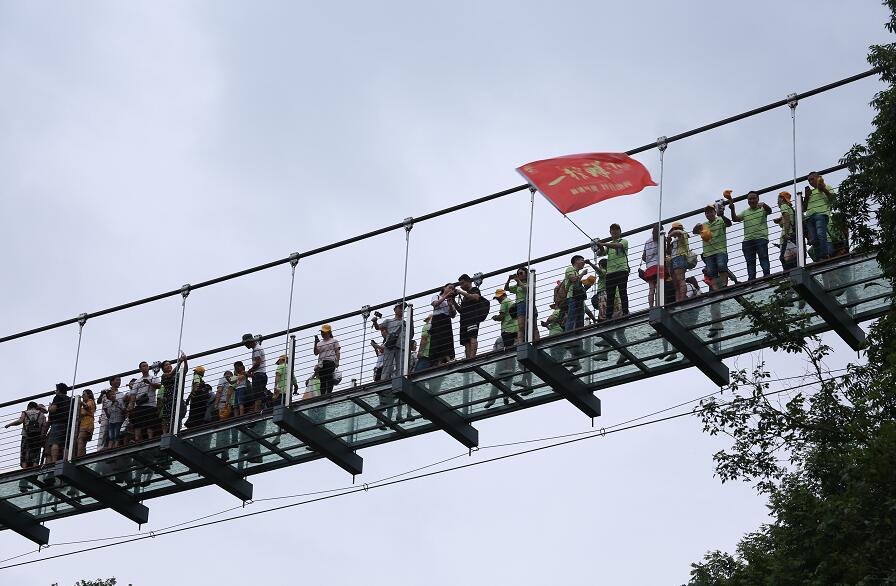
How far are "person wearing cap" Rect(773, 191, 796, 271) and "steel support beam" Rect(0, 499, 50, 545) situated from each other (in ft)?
49.8

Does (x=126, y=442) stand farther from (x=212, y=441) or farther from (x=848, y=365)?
(x=848, y=365)

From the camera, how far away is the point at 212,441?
105 ft

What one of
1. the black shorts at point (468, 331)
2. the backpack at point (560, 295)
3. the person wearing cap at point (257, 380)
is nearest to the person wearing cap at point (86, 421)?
the person wearing cap at point (257, 380)

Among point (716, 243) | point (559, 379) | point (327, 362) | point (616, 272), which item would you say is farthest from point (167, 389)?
point (716, 243)

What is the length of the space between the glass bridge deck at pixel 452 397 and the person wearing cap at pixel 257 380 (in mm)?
338

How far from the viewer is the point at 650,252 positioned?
2827cm

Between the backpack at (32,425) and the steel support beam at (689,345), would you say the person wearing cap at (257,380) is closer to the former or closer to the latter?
the backpack at (32,425)

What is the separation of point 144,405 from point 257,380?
7.47 ft

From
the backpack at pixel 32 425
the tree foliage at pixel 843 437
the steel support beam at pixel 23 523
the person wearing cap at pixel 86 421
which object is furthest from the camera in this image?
the steel support beam at pixel 23 523

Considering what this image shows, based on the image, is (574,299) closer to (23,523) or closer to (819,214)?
(819,214)

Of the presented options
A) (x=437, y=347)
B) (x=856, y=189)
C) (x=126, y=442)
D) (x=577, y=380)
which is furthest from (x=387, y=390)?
(x=856, y=189)

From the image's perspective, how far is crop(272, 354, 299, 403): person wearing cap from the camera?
1212 inches

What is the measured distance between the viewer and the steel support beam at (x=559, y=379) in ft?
92.7

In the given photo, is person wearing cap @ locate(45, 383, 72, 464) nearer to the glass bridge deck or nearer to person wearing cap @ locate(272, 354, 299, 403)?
the glass bridge deck
